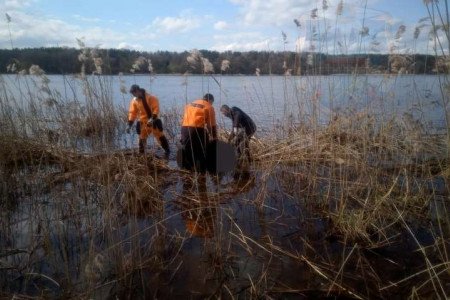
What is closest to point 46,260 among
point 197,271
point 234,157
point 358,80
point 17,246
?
point 17,246

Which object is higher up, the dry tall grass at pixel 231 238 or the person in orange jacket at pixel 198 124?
the person in orange jacket at pixel 198 124

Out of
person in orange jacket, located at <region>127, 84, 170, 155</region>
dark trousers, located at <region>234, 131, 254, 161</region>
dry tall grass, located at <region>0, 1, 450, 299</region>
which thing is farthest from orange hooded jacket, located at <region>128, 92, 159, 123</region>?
dark trousers, located at <region>234, 131, 254, 161</region>

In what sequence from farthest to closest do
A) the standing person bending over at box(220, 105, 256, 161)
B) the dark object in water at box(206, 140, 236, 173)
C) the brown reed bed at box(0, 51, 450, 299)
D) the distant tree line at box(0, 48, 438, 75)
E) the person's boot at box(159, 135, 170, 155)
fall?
the person's boot at box(159, 135, 170, 155)
the standing person bending over at box(220, 105, 256, 161)
the dark object in water at box(206, 140, 236, 173)
the distant tree line at box(0, 48, 438, 75)
the brown reed bed at box(0, 51, 450, 299)

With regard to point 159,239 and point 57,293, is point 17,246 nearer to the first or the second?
point 57,293

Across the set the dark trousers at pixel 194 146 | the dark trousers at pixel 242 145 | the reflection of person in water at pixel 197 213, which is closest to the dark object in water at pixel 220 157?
the dark trousers at pixel 194 146

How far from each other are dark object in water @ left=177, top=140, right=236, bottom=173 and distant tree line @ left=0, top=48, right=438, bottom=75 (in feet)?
4.08

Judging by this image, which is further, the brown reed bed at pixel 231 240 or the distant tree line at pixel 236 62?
the distant tree line at pixel 236 62

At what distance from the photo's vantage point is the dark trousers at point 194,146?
499cm

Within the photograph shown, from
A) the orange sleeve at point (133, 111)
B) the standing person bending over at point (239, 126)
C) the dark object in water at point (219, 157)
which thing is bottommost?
the dark object in water at point (219, 157)

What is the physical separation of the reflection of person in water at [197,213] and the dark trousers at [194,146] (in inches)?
23.9

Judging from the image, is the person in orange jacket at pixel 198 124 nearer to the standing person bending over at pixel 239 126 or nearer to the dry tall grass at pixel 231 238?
the standing person bending over at pixel 239 126

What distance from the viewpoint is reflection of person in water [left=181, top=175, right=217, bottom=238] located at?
10.9 ft

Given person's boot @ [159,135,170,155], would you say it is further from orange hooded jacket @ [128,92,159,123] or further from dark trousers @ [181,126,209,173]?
dark trousers @ [181,126,209,173]

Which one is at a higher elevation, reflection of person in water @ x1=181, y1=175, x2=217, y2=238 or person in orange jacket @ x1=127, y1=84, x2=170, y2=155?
person in orange jacket @ x1=127, y1=84, x2=170, y2=155
